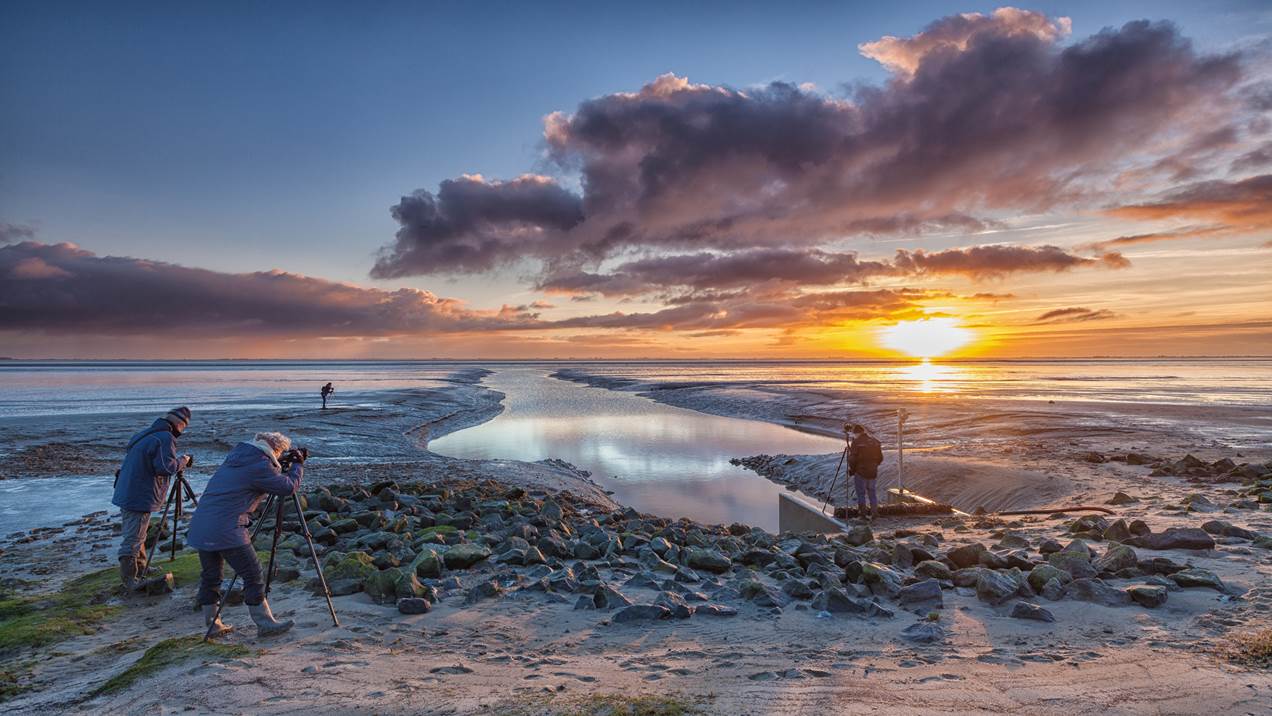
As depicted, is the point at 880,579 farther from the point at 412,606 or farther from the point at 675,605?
the point at 412,606

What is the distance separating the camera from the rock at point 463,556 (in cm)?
1058

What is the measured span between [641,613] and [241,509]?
4.64m

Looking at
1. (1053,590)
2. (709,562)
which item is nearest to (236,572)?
(709,562)

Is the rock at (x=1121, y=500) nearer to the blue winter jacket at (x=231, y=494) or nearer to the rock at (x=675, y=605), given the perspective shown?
the rock at (x=675, y=605)

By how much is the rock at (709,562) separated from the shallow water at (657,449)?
7.14m

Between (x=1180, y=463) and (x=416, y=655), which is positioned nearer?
(x=416, y=655)

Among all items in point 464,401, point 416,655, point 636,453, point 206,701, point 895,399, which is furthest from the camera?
point 464,401

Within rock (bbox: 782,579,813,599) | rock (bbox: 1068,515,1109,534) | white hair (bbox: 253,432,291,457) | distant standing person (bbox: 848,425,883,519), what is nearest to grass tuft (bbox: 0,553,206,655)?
white hair (bbox: 253,432,291,457)

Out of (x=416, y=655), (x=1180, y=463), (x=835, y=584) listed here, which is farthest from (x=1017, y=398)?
(x=416, y=655)

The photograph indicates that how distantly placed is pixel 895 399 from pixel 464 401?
119ft

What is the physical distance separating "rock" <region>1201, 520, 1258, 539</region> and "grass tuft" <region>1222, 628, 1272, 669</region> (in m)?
5.35

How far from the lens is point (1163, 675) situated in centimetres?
638

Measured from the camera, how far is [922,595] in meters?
8.80

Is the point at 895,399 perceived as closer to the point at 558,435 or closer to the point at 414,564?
the point at 558,435
